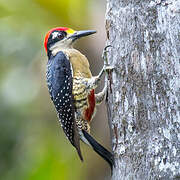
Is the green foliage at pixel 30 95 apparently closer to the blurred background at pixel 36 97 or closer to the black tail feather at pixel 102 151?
the blurred background at pixel 36 97

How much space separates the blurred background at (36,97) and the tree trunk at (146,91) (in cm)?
186

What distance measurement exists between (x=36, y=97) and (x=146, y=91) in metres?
3.63

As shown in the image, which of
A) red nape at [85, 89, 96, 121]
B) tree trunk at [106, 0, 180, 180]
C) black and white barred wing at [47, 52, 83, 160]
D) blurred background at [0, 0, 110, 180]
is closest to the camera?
tree trunk at [106, 0, 180, 180]

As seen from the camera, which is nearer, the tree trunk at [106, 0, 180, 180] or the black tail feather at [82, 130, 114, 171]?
the tree trunk at [106, 0, 180, 180]

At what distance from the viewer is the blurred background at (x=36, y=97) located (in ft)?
20.0

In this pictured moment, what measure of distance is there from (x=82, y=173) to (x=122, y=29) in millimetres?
2745

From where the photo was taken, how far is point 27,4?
21.0ft

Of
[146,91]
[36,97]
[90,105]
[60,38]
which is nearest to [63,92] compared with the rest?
[90,105]

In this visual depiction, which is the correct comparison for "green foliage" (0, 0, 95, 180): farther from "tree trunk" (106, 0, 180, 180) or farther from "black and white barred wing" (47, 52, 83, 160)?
"tree trunk" (106, 0, 180, 180)

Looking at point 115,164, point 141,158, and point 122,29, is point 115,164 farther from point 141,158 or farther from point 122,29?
point 122,29

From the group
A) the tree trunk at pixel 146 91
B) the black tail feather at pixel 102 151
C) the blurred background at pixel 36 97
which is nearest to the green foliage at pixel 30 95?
the blurred background at pixel 36 97

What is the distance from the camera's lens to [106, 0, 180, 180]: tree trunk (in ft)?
11.9

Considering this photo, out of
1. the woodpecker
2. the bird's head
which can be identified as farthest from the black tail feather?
the bird's head

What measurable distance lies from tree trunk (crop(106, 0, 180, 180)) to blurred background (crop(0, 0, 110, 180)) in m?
1.86
